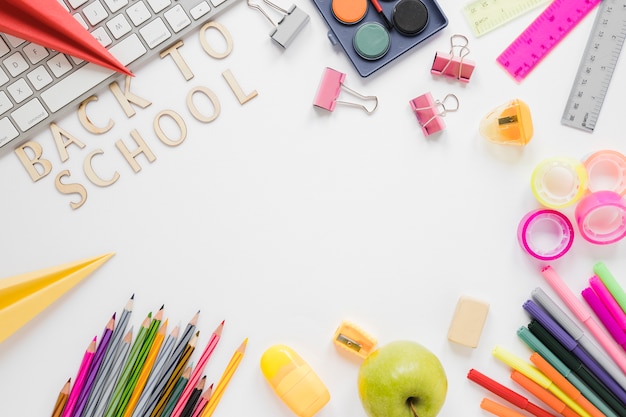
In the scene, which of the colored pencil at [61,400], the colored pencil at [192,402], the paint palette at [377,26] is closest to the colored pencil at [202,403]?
the colored pencil at [192,402]

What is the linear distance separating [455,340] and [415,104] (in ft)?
1.29

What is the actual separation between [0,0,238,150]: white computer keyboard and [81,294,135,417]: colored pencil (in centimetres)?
33

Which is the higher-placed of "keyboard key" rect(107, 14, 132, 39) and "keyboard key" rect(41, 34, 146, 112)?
"keyboard key" rect(107, 14, 132, 39)

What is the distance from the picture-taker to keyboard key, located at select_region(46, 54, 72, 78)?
0.92 meters

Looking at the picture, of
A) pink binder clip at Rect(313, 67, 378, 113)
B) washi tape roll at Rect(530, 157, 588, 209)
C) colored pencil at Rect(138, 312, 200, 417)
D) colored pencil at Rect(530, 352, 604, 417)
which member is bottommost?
colored pencil at Rect(530, 352, 604, 417)

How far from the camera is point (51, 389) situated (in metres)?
0.96

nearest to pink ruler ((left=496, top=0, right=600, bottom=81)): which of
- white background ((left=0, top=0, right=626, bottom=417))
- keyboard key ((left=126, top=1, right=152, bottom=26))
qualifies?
white background ((left=0, top=0, right=626, bottom=417))

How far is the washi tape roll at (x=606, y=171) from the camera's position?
0.94 m

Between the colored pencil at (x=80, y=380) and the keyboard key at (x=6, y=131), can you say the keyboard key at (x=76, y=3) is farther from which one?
the colored pencil at (x=80, y=380)

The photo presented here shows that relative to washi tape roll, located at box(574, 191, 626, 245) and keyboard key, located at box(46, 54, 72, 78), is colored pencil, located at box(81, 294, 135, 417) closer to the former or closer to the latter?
keyboard key, located at box(46, 54, 72, 78)

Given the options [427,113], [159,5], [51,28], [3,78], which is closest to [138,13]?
[159,5]

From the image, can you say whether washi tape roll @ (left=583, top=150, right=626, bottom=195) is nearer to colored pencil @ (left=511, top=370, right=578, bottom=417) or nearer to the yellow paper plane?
colored pencil @ (left=511, top=370, right=578, bottom=417)

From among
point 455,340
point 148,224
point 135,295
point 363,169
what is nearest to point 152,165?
point 148,224

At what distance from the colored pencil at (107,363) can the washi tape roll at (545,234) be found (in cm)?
66
